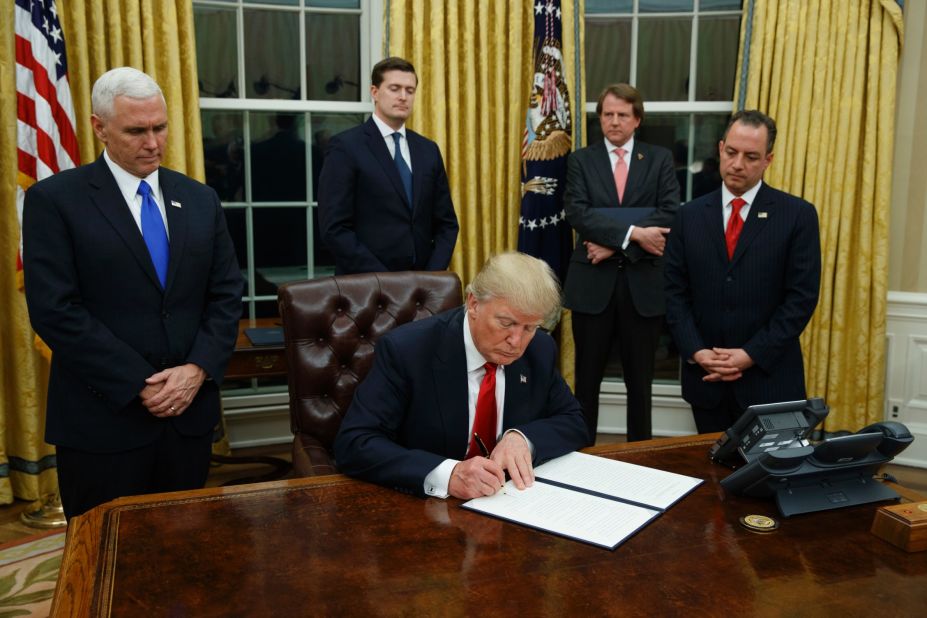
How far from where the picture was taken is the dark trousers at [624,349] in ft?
12.5

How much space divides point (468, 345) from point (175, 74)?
7.96ft

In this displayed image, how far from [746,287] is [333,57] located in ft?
8.38

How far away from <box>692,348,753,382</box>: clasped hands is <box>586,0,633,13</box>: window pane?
245 centimetres

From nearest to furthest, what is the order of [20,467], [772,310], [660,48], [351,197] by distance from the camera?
[772,310] < [351,197] < [20,467] < [660,48]

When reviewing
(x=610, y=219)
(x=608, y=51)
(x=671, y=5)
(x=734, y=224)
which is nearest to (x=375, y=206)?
(x=610, y=219)

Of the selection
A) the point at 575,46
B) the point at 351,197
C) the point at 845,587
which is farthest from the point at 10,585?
the point at 575,46

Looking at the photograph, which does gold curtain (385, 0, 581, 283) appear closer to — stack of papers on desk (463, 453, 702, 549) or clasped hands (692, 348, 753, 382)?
clasped hands (692, 348, 753, 382)

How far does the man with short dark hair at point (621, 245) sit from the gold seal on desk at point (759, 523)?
218 cm

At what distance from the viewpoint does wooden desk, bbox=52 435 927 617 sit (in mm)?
1266

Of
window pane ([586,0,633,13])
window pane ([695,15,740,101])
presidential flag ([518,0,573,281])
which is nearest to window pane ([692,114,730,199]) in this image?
window pane ([695,15,740,101])

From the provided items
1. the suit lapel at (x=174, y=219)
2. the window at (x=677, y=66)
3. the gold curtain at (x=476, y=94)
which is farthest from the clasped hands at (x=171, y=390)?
the window at (x=677, y=66)

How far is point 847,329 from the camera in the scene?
14.2 feet

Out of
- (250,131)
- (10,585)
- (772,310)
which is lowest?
(10,585)

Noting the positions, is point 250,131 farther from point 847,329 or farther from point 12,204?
point 847,329
